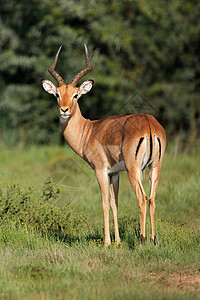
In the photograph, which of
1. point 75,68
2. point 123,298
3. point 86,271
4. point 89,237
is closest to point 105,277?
point 86,271

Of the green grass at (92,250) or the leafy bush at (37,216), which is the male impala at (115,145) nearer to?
the green grass at (92,250)

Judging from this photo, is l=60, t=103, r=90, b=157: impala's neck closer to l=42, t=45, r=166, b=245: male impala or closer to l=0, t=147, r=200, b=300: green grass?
l=42, t=45, r=166, b=245: male impala

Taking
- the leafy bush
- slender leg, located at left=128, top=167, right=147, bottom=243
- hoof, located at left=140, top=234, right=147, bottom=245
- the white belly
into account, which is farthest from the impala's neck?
hoof, located at left=140, top=234, right=147, bottom=245

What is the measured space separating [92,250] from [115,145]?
1364 millimetres

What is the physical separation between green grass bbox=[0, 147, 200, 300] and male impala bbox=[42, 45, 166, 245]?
1.40 ft

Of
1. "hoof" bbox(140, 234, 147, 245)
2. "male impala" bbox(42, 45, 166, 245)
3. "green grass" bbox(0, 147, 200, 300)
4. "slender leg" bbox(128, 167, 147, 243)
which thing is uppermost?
"male impala" bbox(42, 45, 166, 245)

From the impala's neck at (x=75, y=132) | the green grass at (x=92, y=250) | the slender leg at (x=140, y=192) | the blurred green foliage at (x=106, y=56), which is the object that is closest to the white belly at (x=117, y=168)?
the slender leg at (x=140, y=192)

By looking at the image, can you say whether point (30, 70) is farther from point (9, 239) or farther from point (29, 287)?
point (29, 287)

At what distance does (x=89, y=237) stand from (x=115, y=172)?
98cm

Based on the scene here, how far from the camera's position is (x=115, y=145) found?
6.06 m

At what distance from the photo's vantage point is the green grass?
452cm

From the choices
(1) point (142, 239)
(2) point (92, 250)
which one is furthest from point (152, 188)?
(2) point (92, 250)

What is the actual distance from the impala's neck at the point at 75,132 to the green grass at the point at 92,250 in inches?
33.1

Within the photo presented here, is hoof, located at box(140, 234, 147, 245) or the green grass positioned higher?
hoof, located at box(140, 234, 147, 245)
